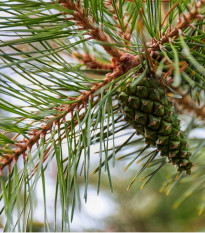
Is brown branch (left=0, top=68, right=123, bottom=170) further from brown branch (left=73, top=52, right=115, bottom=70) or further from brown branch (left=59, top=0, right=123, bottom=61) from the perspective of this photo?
brown branch (left=73, top=52, right=115, bottom=70)

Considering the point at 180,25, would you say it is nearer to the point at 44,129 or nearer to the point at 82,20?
the point at 82,20

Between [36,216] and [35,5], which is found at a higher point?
[35,5]

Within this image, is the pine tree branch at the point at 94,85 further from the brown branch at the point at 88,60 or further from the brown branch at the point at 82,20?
the brown branch at the point at 88,60

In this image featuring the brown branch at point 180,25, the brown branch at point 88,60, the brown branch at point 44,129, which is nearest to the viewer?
the brown branch at point 180,25

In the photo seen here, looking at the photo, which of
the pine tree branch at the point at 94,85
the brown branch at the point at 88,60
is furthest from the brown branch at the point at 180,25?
the brown branch at the point at 88,60

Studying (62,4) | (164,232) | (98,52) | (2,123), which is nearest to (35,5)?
(62,4)

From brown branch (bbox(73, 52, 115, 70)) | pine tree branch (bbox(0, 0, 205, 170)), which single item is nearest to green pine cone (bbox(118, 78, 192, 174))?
pine tree branch (bbox(0, 0, 205, 170))

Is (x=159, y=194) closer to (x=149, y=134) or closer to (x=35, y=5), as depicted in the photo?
(x=149, y=134)

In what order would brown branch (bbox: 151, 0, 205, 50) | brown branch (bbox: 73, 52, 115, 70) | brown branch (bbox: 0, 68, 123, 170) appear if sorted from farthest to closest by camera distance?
1. brown branch (bbox: 73, 52, 115, 70)
2. brown branch (bbox: 0, 68, 123, 170)
3. brown branch (bbox: 151, 0, 205, 50)

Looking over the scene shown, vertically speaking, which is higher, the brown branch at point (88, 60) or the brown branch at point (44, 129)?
the brown branch at point (88, 60)
